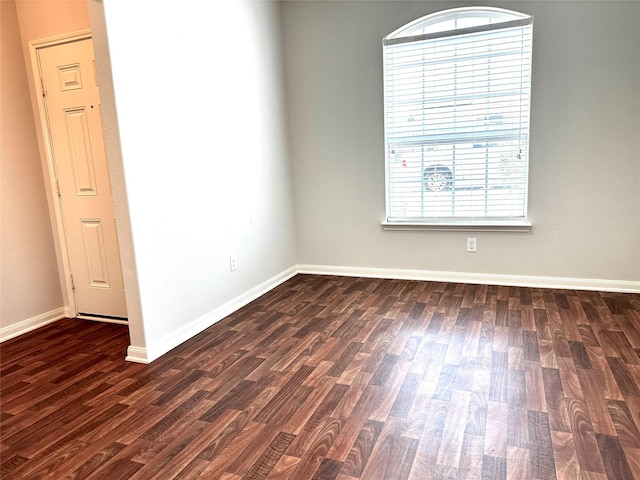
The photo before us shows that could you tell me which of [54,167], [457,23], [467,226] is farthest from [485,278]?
[54,167]

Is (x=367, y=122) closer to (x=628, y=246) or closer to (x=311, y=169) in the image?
(x=311, y=169)

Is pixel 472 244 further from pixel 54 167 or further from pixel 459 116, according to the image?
pixel 54 167

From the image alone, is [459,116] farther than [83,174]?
Yes

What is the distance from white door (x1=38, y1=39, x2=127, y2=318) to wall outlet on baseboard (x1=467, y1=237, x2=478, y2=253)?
291cm

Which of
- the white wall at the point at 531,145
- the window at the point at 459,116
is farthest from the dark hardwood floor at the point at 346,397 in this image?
the window at the point at 459,116

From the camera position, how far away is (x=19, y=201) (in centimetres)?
Answer: 316

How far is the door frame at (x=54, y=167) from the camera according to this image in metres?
3.06

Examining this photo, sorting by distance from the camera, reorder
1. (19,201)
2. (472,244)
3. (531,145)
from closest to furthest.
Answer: (19,201) → (531,145) → (472,244)

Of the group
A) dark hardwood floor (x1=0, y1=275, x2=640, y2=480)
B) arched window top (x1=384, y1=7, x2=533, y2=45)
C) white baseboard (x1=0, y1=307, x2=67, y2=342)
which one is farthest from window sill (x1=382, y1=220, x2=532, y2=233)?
white baseboard (x1=0, y1=307, x2=67, y2=342)

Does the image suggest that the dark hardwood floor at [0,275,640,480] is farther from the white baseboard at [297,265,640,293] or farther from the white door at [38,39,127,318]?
the white door at [38,39,127,318]

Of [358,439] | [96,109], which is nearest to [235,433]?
[358,439]

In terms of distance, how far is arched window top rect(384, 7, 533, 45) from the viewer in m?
3.50

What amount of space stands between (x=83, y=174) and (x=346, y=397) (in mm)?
2527

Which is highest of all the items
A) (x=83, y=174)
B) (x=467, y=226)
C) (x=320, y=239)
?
(x=83, y=174)
